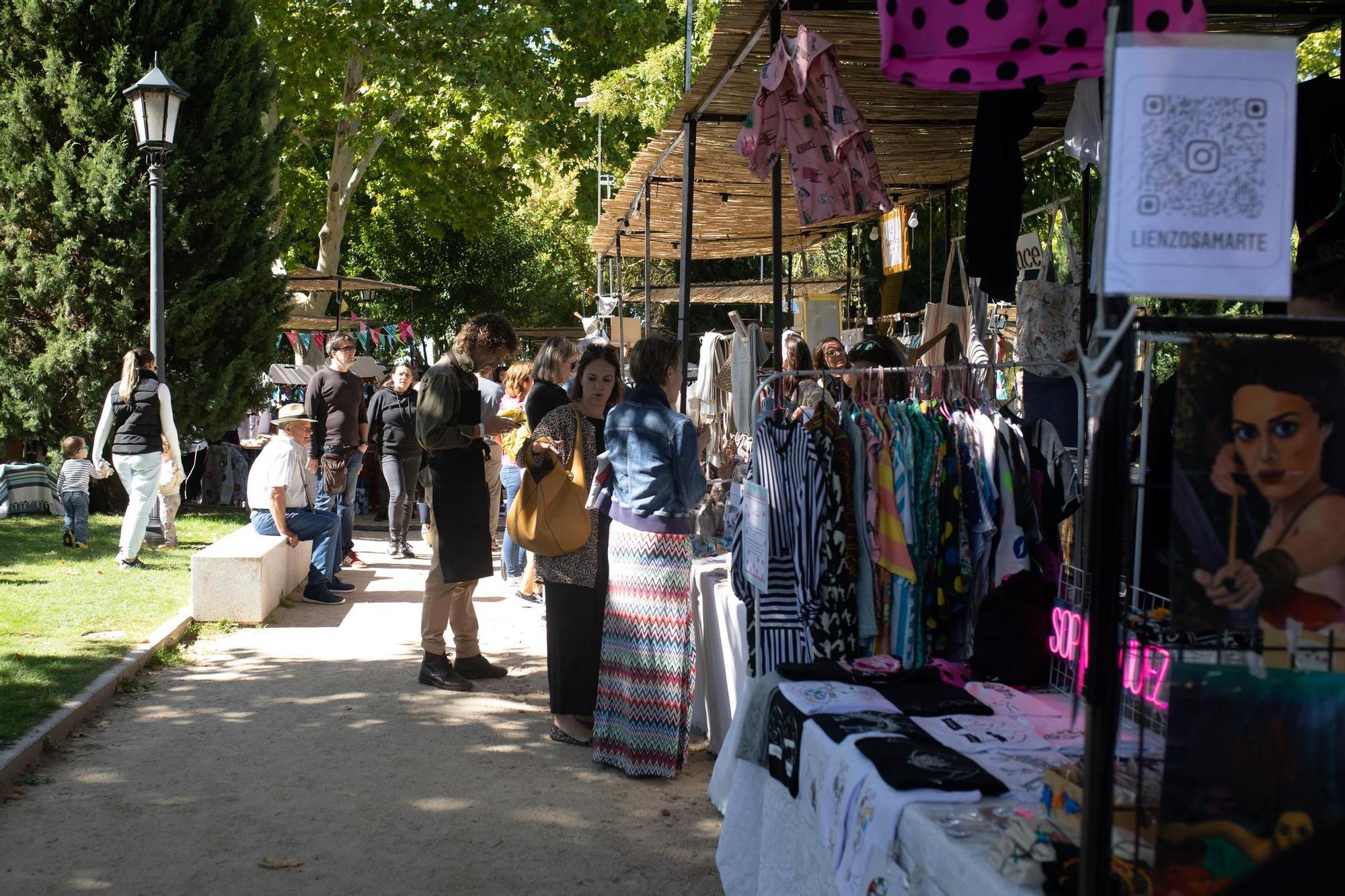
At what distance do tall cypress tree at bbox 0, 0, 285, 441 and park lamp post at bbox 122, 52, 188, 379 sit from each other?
266cm

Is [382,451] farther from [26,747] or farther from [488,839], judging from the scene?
[488,839]

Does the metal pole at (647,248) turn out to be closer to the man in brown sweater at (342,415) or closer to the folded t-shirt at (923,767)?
the man in brown sweater at (342,415)

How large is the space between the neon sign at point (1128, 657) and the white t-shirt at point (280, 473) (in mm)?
6349

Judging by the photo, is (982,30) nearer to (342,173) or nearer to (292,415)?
(292,415)

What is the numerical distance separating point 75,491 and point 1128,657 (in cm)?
1020

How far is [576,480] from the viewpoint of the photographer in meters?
5.52

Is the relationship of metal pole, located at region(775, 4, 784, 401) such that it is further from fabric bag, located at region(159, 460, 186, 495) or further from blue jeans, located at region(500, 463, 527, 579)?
fabric bag, located at region(159, 460, 186, 495)

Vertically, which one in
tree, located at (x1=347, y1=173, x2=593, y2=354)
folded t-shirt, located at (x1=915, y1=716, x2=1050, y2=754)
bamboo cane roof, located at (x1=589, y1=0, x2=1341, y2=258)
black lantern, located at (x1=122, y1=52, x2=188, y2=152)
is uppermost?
tree, located at (x1=347, y1=173, x2=593, y2=354)

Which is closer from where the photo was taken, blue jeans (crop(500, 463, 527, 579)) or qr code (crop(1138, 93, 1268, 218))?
qr code (crop(1138, 93, 1268, 218))

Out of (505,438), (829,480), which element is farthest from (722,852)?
(505,438)

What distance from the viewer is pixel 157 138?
35.2ft

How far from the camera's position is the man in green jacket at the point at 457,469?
20.4ft

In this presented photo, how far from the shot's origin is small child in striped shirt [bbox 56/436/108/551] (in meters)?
10.7

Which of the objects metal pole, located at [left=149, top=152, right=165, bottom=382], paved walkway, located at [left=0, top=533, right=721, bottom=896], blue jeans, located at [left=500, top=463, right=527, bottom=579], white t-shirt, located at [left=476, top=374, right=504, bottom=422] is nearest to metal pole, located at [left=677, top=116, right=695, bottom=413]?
paved walkway, located at [left=0, top=533, right=721, bottom=896]
